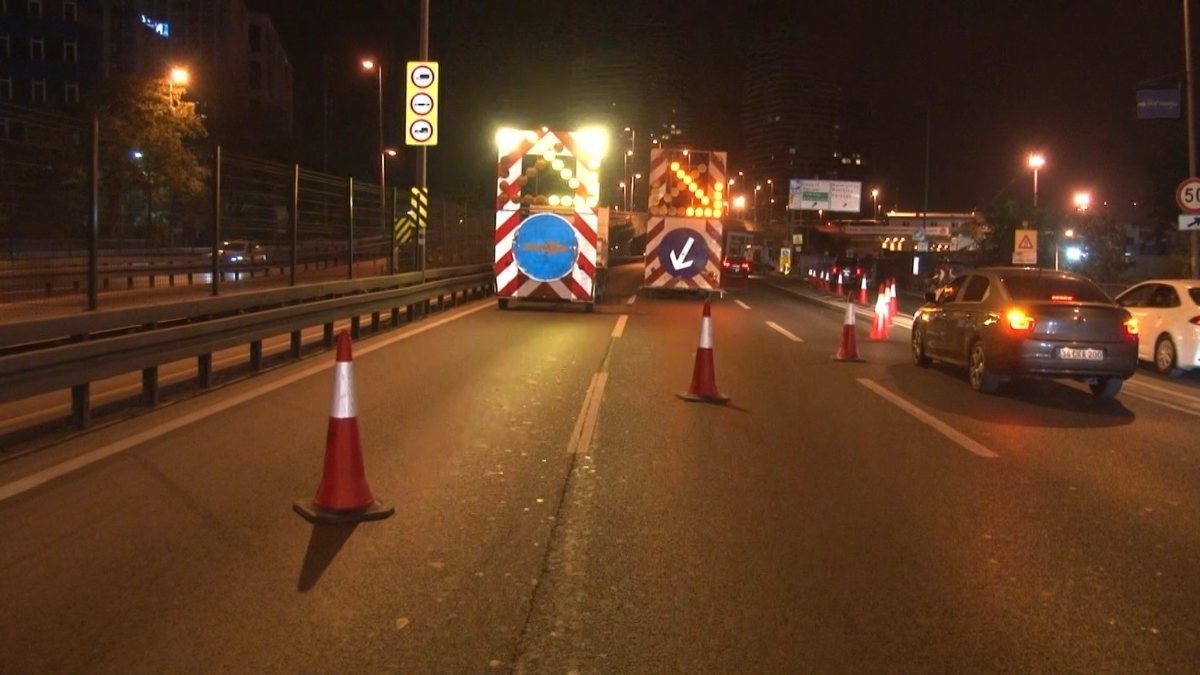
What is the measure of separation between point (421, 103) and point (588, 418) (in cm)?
1610

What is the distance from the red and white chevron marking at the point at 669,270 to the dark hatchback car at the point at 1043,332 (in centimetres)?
1625

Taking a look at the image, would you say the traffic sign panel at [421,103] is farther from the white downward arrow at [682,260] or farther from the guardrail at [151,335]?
the white downward arrow at [682,260]

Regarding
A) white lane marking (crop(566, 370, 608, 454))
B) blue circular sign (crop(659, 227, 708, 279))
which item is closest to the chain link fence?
white lane marking (crop(566, 370, 608, 454))

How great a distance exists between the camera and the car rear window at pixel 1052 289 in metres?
13.1

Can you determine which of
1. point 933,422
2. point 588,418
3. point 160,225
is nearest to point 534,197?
point 160,225

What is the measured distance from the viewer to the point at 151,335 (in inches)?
408

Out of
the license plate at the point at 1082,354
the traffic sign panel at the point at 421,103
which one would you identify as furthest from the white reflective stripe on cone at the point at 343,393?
the traffic sign panel at the point at 421,103

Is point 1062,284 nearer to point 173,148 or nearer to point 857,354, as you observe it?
point 857,354

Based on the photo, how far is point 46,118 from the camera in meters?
11.1

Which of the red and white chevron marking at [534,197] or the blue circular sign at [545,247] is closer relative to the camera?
the red and white chevron marking at [534,197]

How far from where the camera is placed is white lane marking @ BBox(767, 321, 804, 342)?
20.7 metres

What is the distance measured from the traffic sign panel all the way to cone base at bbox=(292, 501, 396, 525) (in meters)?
18.9

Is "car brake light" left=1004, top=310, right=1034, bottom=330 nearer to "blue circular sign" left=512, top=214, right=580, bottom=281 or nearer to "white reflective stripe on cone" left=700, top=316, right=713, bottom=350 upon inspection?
"white reflective stripe on cone" left=700, top=316, right=713, bottom=350

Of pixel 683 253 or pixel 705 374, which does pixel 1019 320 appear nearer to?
pixel 705 374
